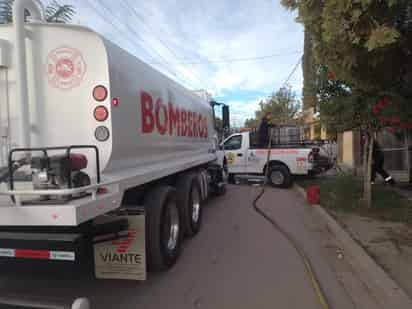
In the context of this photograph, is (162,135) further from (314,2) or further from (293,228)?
(293,228)

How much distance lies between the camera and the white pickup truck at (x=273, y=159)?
1012 cm

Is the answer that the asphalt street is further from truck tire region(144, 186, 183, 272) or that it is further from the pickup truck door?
the pickup truck door

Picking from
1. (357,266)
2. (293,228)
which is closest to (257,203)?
(293,228)

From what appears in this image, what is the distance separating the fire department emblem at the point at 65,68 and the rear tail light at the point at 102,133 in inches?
19.5

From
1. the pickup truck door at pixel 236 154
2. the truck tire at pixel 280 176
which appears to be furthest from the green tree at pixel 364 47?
the pickup truck door at pixel 236 154

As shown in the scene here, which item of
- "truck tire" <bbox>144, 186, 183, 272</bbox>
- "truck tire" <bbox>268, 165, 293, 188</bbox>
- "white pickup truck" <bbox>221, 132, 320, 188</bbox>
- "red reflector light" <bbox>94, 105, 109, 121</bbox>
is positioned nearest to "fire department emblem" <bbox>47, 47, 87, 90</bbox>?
"red reflector light" <bbox>94, 105, 109, 121</bbox>

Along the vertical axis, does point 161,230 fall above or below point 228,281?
above

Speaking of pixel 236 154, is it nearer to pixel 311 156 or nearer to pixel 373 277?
pixel 311 156

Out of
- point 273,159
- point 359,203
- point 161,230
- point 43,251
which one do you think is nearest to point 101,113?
point 43,251

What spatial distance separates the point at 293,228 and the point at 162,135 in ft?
11.1

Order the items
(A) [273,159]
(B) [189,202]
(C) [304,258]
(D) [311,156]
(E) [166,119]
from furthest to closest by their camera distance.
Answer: (A) [273,159] → (D) [311,156] → (B) [189,202] → (E) [166,119] → (C) [304,258]

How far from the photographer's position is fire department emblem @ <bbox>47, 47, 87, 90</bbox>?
284cm

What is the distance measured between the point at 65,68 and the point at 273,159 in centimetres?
872

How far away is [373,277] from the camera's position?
11.8 feet
